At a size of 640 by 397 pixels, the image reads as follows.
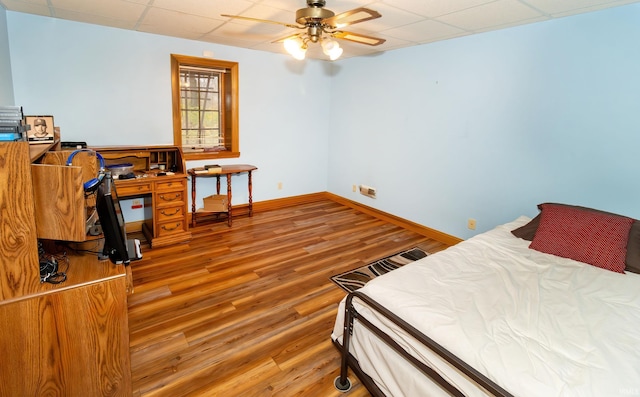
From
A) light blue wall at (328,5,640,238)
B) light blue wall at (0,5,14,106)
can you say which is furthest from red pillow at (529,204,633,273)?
light blue wall at (0,5,14,106)

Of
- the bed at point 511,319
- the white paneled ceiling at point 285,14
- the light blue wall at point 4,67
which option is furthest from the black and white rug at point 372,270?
the light blue wall at point 4,67

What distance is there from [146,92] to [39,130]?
200 centimetres

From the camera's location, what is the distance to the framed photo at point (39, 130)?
2.12 metres

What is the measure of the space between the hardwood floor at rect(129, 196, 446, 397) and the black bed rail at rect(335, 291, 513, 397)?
10.2 inches

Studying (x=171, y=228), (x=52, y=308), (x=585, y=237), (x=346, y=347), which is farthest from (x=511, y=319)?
(x=171, y=228)

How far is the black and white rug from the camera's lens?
3.05 m

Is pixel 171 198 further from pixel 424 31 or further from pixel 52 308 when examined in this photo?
pixel 424 31

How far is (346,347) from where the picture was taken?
1868 millimetres

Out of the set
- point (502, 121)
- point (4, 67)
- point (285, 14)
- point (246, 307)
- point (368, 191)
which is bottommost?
point (246, 307)

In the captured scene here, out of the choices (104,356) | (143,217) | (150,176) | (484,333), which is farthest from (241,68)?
(484,333)

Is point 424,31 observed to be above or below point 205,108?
above

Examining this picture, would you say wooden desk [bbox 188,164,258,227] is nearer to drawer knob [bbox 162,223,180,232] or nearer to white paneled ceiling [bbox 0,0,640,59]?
drawer knob [bbox 162,223,180,232]

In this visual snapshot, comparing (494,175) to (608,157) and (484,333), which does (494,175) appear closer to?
(608,157)

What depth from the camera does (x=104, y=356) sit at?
1577mm
